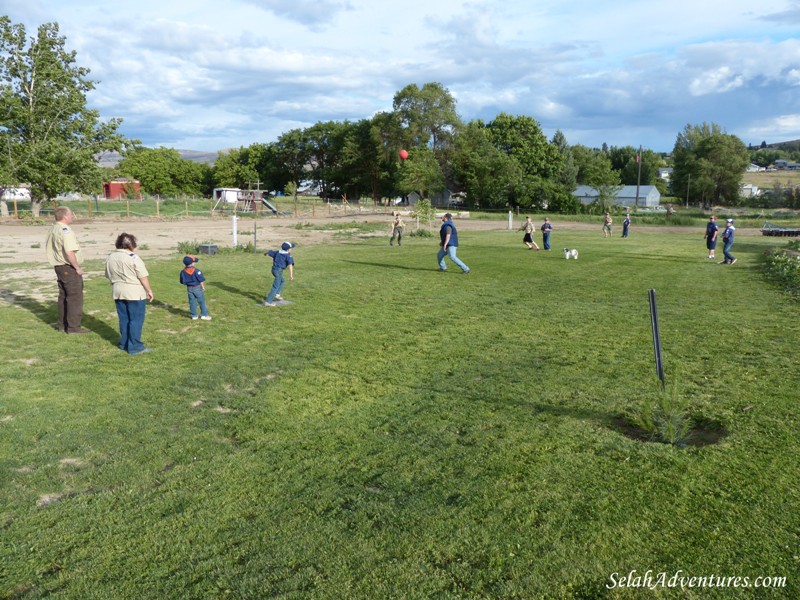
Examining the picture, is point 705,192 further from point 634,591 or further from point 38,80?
point 634,591

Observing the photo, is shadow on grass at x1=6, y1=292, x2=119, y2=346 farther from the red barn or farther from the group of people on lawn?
the red barn

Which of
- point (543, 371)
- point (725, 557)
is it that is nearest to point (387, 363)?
point (543, 371)

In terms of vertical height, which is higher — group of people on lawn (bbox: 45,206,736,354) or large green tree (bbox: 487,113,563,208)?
large green tree (bbox: 487,113,563,208)

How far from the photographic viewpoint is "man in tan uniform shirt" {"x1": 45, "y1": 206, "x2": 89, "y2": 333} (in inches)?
378

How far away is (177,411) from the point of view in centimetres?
663

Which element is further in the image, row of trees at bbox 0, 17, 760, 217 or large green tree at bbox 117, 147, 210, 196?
large green tree at bbox 117, 147, 210, 196

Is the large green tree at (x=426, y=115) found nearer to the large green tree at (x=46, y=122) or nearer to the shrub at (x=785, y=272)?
the large green tree at (x=46, y=122)

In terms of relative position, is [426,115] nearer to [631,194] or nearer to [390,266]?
[631,194]

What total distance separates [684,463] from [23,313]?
12.1m

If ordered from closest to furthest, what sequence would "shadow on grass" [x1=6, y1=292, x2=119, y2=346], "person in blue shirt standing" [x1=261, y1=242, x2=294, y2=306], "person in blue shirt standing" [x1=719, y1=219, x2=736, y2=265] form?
"shadow on grass" [x1=6, y1=292, x2=119, y2=346], "person in blue shirt standing" [x1=261, y1=242, x2=294, y2=306], "person in blue shirt standing" [x1=719, y1=219, x2=736, y2=265]

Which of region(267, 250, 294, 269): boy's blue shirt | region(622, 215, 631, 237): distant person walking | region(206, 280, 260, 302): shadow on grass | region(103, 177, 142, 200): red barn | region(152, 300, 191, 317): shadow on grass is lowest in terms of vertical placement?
region(152, 300, 191, 317): shadow on grass

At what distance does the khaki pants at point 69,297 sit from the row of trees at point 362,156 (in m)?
40.4

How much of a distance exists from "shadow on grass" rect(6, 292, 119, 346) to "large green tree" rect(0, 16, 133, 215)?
36828 mm

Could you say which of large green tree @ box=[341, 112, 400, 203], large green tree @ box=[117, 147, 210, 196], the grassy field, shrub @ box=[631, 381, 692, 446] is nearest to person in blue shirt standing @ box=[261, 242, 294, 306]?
the grassy field
